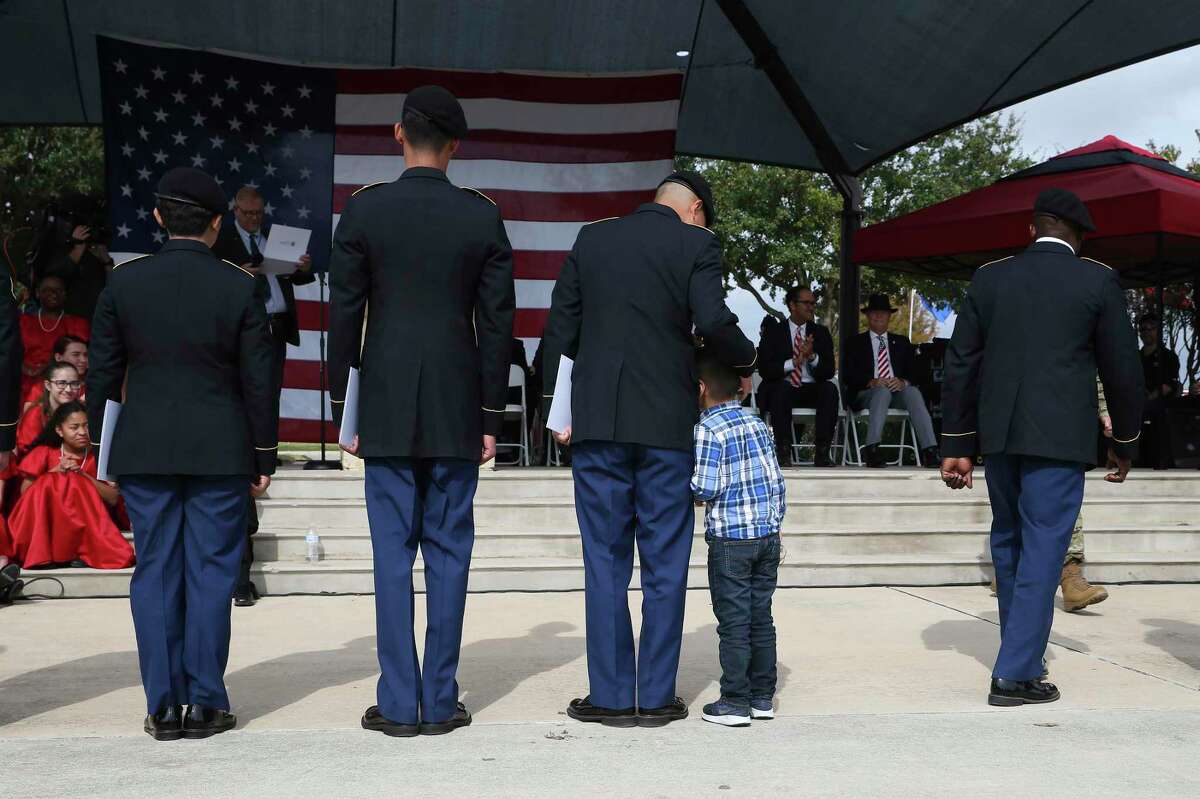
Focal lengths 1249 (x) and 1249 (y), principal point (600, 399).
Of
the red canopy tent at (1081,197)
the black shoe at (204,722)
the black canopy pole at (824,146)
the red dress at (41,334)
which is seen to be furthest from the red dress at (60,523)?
the red canopy tent at (1081,197)

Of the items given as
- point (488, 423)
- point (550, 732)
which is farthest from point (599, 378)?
point (550, 732)

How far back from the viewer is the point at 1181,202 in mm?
9836

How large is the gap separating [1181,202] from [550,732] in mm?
7841

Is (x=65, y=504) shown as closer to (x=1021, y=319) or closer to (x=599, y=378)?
(x=599, y=378)

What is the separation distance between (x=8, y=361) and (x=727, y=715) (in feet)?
9.04

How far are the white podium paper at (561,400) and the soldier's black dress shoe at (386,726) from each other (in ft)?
3.73

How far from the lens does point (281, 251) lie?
862 centimetres

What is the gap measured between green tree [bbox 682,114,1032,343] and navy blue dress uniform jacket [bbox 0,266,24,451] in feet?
79.5

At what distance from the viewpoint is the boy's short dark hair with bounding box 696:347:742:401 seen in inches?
175

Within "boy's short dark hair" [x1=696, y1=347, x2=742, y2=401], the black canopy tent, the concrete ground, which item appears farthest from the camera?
the black canopy tent

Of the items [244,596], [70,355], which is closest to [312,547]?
[244,596]

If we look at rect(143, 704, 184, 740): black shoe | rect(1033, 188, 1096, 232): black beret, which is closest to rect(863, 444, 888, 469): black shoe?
rect(1033, 188, 1096, 232): black beret

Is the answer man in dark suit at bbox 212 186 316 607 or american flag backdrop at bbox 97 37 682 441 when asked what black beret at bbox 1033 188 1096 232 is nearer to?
man in dark suit at bbox 212 186 316 607

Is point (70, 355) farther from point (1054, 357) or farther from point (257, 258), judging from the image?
point (1054, 357)
